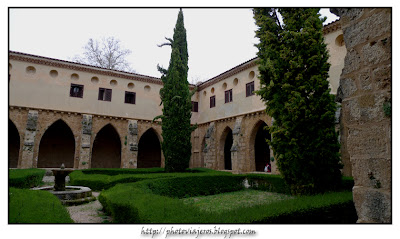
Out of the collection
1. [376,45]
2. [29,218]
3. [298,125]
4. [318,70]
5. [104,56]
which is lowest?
[29,218]

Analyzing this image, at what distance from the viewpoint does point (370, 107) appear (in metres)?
2.83

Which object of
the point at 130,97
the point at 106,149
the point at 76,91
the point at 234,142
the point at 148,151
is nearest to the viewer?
the point at 234,142

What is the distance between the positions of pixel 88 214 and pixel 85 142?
37.4 ft

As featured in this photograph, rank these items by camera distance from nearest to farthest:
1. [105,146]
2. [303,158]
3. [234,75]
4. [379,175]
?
1. [379,175]
2. [303,158]
3. [234,75]
4. [105,146]

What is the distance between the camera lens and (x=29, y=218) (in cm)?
337

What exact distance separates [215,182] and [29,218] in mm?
7334

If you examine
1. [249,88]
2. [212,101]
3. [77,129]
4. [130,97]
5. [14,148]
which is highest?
[249,88]

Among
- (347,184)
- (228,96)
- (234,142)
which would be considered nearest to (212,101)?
(228,96)

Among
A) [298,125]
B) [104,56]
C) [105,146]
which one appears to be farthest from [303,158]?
[104,56]

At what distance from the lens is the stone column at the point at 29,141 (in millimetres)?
14977

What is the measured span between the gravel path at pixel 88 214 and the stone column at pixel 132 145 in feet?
33.7

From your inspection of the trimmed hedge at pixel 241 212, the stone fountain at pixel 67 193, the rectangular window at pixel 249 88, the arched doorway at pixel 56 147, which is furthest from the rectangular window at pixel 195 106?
the trimmed hedge at pixel 241 212

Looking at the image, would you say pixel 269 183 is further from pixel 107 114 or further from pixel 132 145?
pixel 107 114

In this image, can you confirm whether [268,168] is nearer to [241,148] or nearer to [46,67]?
[241,148]
